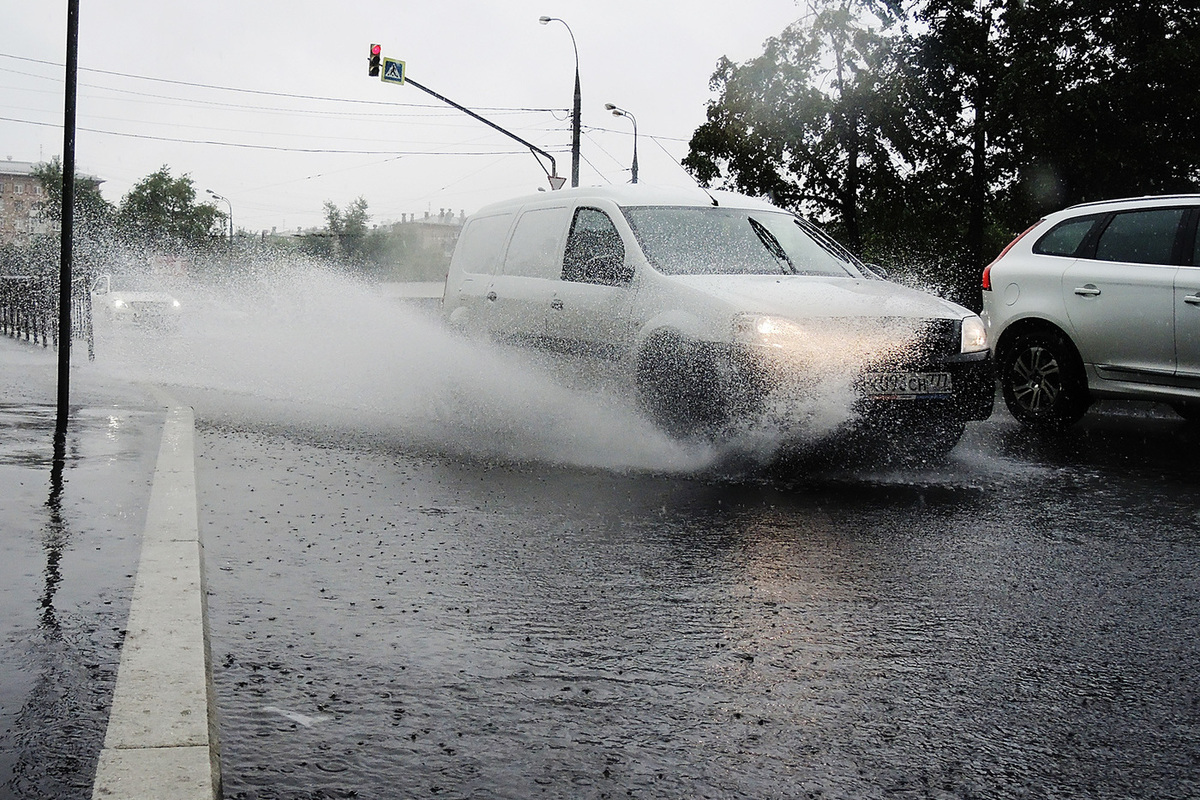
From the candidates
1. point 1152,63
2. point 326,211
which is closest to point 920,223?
→ point 1152,63

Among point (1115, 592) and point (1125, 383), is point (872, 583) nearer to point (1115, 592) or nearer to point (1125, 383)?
point (1115, 592)

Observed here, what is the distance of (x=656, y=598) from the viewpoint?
4.44 meters

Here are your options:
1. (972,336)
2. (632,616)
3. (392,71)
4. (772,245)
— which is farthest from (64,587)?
(392,71)

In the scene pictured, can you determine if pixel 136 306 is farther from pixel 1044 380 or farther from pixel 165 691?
pixel 165 691

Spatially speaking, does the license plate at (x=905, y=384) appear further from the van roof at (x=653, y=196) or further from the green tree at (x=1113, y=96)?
the green tree at (x=1113, y=96)

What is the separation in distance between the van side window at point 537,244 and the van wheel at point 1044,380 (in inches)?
138

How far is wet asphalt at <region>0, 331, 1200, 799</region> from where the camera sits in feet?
9.48

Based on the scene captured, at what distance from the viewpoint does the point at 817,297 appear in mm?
7309

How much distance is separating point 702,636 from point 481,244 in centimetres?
669

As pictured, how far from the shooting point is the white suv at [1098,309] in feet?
27.6

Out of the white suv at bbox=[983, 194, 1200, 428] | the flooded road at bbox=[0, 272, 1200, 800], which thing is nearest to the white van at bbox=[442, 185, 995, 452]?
the flooded road at bbox=[0, 272, 1200, 800]

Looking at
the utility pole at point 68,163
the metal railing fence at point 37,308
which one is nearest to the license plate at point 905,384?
the utility pole at point 68,163

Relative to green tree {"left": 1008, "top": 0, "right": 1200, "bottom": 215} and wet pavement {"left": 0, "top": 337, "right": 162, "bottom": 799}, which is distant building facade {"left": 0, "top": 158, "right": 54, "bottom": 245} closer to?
green tree {"left": 1008, "top": 0, "right": 1200, "bottom": 215}

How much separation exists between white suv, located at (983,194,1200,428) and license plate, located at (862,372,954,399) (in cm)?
208
